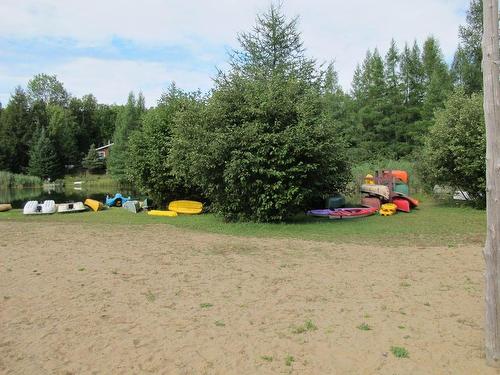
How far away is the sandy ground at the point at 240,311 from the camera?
15.2 ft

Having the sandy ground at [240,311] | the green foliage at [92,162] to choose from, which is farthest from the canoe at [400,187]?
the green foliage at [92,162]

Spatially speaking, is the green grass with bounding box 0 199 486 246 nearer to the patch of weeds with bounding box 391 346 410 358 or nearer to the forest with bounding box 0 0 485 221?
the forest with bounding box 0 0 485 221

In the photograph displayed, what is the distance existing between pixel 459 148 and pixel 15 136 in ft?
215

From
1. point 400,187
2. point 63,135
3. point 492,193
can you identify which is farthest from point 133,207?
point 63,135

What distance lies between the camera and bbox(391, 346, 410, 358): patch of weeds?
4.68 m

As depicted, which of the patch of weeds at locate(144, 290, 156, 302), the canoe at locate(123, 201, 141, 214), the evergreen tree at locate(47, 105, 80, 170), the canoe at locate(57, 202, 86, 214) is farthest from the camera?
the evergreen tree at locate(47, 105, 80, 170)

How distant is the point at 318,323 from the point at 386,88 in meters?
47.6

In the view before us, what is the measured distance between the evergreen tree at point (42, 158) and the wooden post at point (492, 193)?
222ft

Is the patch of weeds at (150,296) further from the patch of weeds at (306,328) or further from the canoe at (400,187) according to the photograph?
the canoe at (400,187)

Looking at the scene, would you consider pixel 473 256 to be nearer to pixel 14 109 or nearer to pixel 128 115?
pixel 128 115

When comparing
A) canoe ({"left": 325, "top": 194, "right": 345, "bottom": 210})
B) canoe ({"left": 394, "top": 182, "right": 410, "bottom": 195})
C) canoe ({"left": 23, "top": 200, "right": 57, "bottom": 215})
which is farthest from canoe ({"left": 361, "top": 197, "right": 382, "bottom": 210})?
canoe ({"left": 23, "top": 200, "right": 57, "bottom": 215})

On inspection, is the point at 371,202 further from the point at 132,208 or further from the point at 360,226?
the point at 132,208

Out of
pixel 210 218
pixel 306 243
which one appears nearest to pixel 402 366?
pixel 306 243

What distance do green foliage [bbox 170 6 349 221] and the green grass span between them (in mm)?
945
